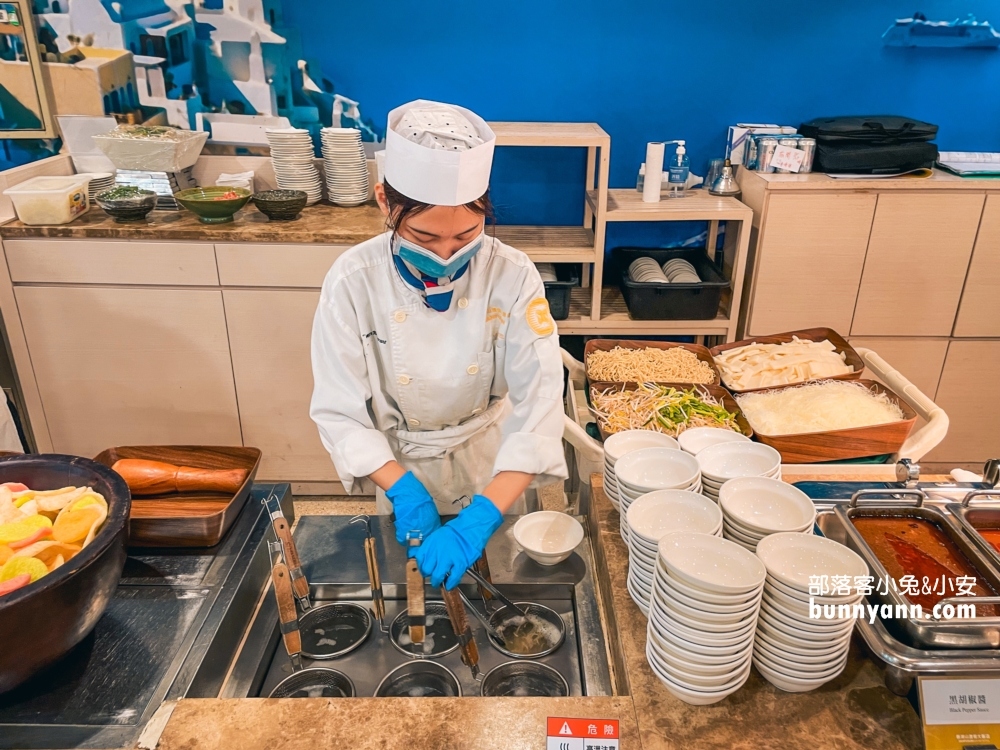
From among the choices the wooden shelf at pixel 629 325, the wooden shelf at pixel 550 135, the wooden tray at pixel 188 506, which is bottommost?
the wooden shelf at pixel 629 325

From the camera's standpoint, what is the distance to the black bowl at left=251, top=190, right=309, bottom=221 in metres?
3.02

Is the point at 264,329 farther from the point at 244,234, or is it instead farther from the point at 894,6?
the point at 894,6

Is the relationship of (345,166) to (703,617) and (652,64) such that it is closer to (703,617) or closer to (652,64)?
(652,64)

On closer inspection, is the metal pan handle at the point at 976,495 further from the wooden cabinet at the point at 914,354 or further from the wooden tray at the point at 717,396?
the wooden cabinet at the point at 914,354

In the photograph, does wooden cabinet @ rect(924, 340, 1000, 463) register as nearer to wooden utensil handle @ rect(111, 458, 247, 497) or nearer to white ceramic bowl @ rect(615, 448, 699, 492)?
white ceramic bowl @ rect(615, 448, 699, 492)

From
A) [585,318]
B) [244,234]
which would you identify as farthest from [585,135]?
[244,234]

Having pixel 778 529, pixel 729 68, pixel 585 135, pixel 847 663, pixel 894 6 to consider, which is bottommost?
pixel 847 663

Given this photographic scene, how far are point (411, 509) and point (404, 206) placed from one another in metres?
0.61

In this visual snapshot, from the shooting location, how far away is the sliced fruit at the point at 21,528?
113 centimetres

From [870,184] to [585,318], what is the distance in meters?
1.28

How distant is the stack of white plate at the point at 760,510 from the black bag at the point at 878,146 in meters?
2.25

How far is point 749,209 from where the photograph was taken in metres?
3.07

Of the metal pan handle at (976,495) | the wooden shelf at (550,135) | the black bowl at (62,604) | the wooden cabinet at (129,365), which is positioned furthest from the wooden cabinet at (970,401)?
the black bowl at (62,604)

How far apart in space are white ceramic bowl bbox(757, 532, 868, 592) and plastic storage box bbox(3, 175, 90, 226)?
2.95 metres
